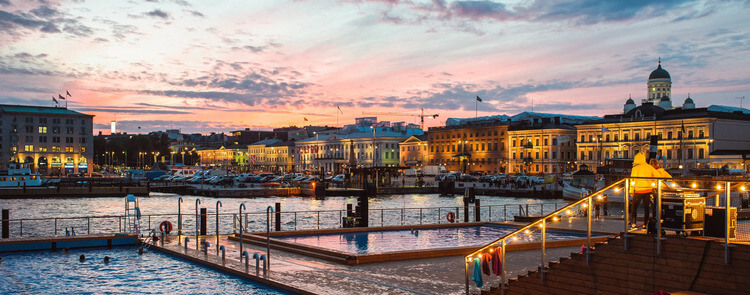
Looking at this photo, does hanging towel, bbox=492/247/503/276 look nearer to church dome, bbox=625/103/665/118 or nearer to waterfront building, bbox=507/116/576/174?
church dome, bbox=625/103/665/118

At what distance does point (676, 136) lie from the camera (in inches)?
3994

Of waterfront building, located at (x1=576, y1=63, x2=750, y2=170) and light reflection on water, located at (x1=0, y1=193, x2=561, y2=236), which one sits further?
waterfront building, located at (x1=576, y1=63, x2=750, y2=170)

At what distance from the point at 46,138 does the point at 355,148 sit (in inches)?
2907

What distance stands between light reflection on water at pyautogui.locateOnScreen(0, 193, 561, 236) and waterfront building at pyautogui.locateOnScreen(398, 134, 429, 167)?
69.2 m

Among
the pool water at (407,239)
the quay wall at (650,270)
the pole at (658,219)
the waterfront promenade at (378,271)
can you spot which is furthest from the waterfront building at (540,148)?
the pole at (658,219)

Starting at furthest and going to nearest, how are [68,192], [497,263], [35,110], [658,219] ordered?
[35,110] < [68,192] < [497,263] < [658,219]

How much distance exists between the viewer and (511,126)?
133500 mm

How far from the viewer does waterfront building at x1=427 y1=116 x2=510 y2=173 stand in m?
135

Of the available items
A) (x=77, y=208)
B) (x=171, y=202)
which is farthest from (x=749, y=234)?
(x=171, y=202)

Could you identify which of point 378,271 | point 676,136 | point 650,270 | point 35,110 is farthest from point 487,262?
point 35,110

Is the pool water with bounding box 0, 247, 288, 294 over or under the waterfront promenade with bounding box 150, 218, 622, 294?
under

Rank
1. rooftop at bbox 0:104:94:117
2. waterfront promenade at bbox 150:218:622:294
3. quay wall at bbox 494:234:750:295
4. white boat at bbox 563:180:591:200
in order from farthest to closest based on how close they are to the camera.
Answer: rooftop at bbox 0:104:94:117 < white boat at bbox 563:180:591:200 < waterfront promenade at bbox 150:218:622:294 < quay wall at bbox 494:234:750:295

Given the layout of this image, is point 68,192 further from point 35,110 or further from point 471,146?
point 471,146

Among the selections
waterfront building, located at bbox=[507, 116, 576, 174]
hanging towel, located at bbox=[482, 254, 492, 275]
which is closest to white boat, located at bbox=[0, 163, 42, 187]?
waterfront building, located at bbox=[507, 116, 576, 174]
